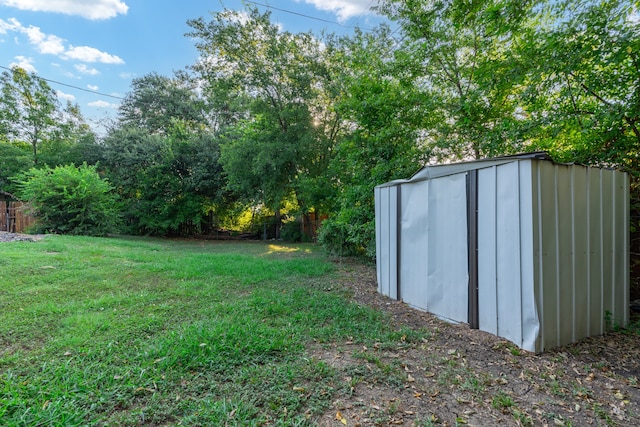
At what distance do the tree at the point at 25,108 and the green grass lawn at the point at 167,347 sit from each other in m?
16.2

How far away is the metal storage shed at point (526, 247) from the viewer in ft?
7.45

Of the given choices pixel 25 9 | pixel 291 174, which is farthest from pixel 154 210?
pixel 25 9

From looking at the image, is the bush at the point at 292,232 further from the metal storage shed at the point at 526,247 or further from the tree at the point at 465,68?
the metal storage shed at the point at 526,247

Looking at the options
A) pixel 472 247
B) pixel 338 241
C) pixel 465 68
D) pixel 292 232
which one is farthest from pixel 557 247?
pixel 292 232

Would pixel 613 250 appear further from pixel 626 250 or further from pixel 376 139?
pixel 376 139

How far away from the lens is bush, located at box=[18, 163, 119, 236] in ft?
33.9

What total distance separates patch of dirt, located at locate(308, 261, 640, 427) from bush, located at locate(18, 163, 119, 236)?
12.2 metres

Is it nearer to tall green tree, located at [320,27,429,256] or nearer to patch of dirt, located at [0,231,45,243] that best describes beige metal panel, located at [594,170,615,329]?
tall green tree, located at [320,27,429,256]

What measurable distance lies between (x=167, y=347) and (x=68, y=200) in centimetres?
1151

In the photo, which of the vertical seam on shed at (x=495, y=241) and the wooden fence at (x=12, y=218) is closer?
the vertical seam on shed at (x=495, y=241)

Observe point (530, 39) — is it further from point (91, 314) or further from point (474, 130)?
point (91, 314)

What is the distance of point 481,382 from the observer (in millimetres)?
1865

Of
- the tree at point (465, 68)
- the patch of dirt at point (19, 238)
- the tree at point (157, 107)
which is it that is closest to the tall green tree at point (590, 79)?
the tree at point (465, 68)

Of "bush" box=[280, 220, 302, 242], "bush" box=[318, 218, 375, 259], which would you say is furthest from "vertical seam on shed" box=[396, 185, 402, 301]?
"bush" box=[280, 220, 302, 242]
